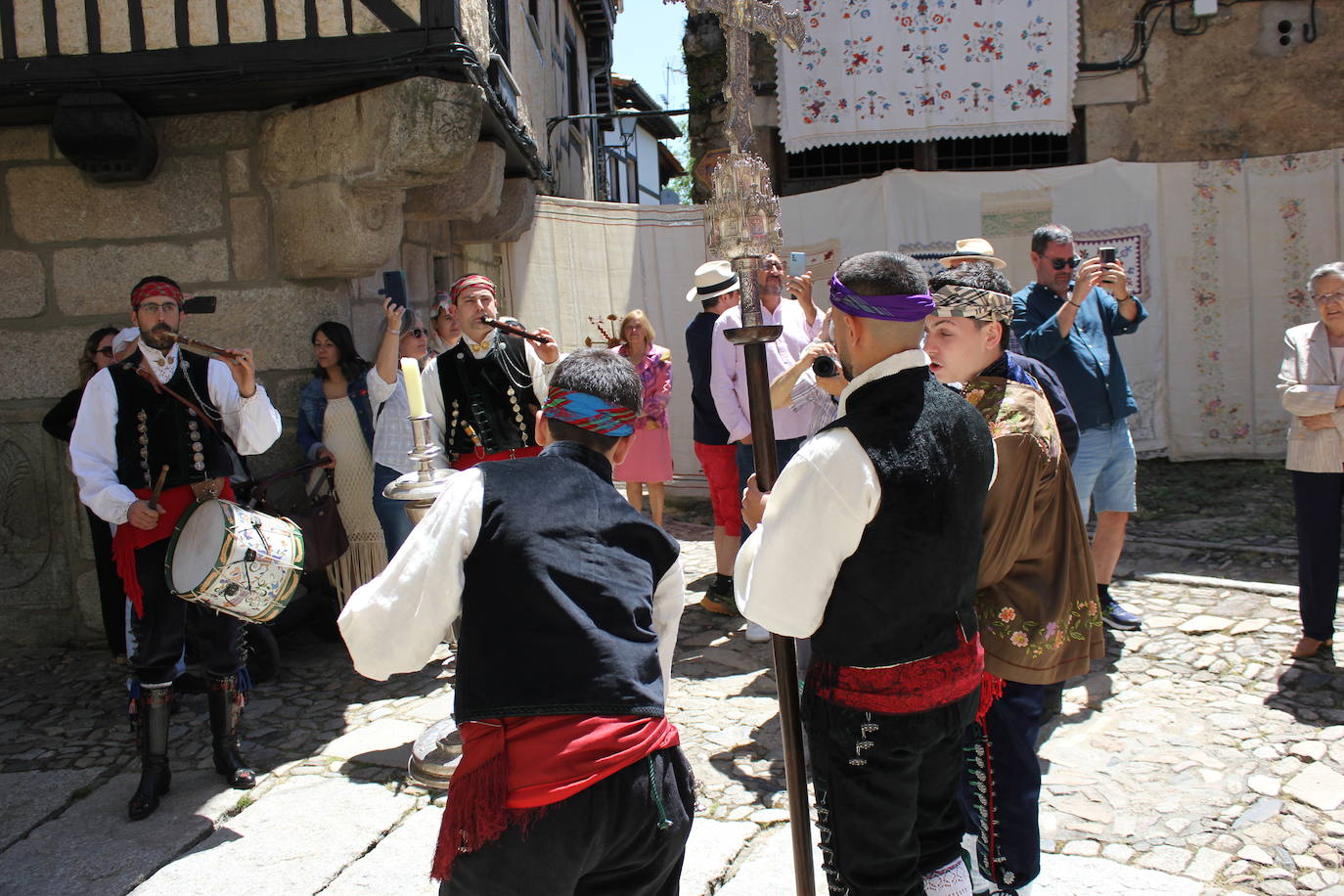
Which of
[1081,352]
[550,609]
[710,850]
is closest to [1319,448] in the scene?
[1081,352]

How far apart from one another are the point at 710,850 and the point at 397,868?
0.94m

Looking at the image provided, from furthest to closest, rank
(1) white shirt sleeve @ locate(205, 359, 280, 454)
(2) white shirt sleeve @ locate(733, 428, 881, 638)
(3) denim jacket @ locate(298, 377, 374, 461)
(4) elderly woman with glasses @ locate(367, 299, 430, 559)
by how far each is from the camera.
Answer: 1. (3) denim jacket @ locate(298, 377, 374, 461)
2. (4) elderly woman with glasses @ locate(367, 299, 430, 559)
3. (1) white shirt sleeve @ locate(205, 359, 280, 454)
4. (2) white shirt sleeve @ locate(733, 428, 881, 638)

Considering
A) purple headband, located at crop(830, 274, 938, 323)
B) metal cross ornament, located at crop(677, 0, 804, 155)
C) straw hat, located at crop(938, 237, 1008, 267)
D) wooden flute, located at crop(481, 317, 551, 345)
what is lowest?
purple headband, located at crop(830, 274, 938, 323)

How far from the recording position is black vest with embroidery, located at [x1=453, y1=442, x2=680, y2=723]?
1.94m

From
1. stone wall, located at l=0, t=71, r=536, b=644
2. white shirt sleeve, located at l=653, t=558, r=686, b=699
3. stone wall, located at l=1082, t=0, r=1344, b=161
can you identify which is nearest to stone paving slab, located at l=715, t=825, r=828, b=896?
white shirt sleeve, located at l=653, t=558, r=686, b=699

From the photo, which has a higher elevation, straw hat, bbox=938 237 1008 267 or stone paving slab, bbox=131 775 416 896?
straw hat, bbox=938 237 1008 267

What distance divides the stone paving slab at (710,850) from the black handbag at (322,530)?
2.19m

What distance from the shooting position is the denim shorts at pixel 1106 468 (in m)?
4.80

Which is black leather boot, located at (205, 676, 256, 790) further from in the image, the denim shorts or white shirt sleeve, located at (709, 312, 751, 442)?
the denim shorts

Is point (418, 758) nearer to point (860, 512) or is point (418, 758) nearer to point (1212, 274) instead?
point (860, 512)

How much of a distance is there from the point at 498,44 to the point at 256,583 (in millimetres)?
4529

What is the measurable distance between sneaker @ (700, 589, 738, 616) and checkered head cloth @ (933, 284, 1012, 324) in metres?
3.09

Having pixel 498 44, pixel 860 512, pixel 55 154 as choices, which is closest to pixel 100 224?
pixel 55 154

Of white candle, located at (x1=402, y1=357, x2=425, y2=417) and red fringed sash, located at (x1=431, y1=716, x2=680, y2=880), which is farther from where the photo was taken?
white candle, located at (x1=402, y1=357, x2=425, y2=417)
